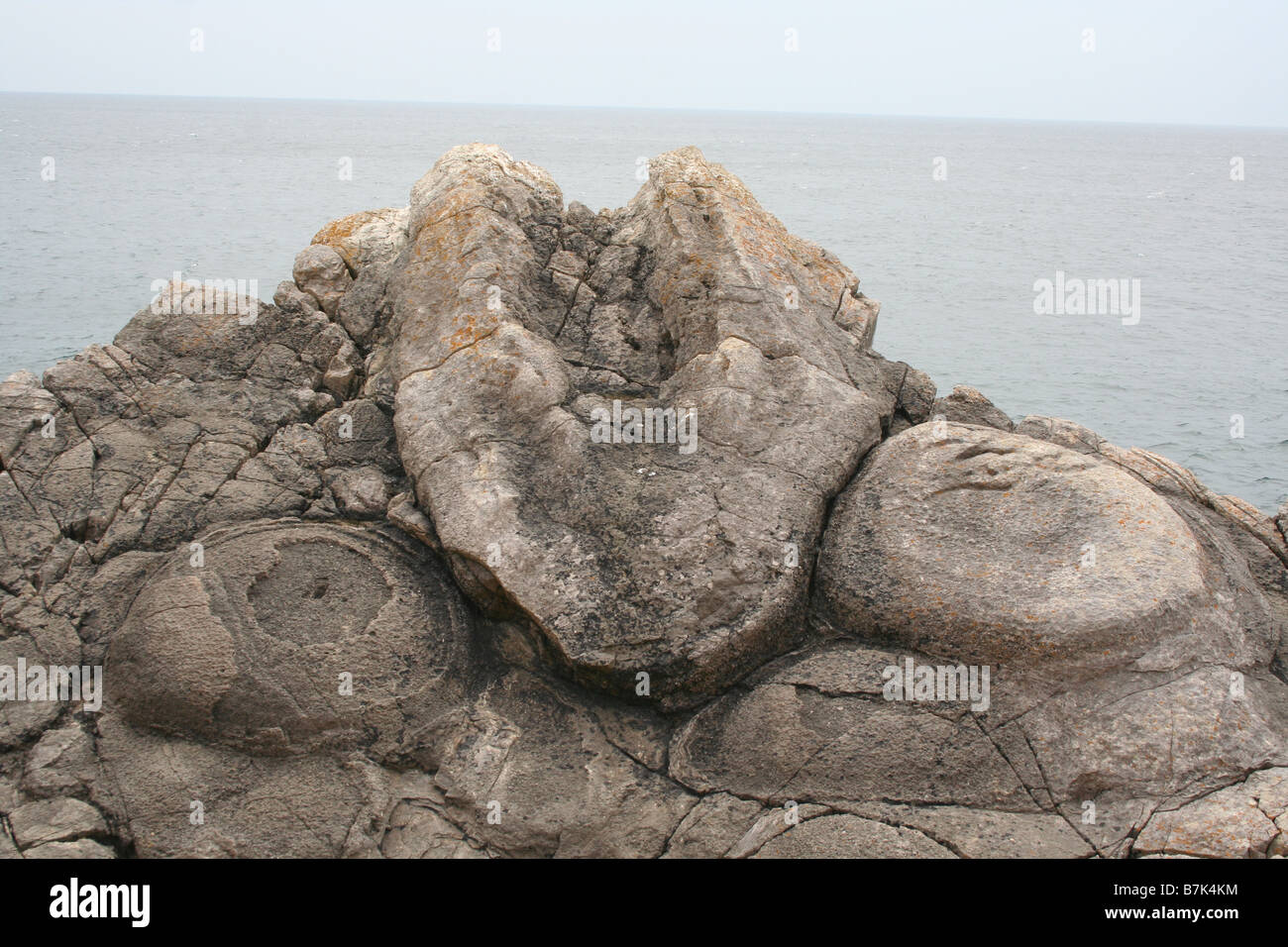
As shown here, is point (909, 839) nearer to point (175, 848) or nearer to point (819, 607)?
point (819, 607)

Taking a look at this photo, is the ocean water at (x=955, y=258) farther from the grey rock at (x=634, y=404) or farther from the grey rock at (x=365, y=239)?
the grey rock at (x=365, y=239)

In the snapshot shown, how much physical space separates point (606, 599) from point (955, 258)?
3368 centimetres

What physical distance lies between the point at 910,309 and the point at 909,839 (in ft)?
80.4

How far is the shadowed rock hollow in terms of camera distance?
241 inches

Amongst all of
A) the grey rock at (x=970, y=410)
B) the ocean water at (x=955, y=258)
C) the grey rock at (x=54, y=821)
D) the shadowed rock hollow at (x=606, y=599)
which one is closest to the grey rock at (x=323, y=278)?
the shadowed rock hollow at (x=606, y=599)

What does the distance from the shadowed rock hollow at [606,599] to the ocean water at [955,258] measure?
12.1m

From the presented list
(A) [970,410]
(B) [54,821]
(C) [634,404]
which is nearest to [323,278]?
(C) [634,404]

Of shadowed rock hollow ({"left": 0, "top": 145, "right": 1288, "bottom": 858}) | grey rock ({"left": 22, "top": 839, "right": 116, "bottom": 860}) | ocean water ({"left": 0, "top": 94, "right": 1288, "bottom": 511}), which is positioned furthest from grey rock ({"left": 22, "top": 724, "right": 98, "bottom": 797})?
ocean water ({"left": 0, "top": 94, "right": 1288, "bottom": 511})

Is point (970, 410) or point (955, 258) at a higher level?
point (955, 258)

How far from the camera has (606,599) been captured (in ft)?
22.3

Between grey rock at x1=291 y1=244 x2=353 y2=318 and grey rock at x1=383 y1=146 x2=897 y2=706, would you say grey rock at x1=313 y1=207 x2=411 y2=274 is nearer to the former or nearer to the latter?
grey rock at x1=291 y1=244 x2=353 y2=318

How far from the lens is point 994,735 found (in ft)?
20.5

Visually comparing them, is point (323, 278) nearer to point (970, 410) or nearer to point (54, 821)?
point (54, 821)

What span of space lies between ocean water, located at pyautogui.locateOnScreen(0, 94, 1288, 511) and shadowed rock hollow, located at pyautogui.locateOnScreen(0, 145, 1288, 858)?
12146 millimetres
